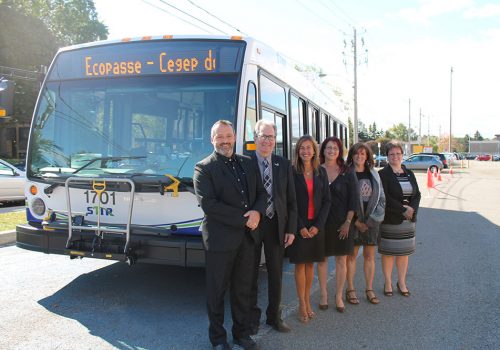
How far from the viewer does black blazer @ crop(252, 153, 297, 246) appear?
4.04m

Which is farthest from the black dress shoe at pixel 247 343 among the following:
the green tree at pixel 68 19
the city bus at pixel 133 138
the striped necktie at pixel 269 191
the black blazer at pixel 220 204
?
the green tree at pixel 68 19

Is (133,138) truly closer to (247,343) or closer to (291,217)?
(291,217)

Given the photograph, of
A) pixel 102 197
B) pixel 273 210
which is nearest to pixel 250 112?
pixel 273 210

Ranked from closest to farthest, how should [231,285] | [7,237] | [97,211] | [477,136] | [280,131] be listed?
[231,285]
[97,211]
[280,131]
[7,237]
[477,136]

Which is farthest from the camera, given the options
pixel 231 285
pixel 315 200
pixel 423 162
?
pixel 423 162

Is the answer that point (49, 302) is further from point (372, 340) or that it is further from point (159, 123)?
point (372, 340)

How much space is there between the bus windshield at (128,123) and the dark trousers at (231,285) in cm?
115

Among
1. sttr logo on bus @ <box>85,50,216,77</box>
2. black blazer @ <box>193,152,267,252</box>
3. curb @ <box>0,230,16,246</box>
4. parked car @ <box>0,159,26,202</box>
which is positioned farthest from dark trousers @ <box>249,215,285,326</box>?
parked car @ <box>0,159,26,202</box>

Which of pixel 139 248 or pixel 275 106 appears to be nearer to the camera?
pixel 139 248

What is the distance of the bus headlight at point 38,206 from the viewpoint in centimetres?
526

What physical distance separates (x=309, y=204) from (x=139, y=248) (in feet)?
5.93

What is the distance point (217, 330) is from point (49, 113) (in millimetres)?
3266

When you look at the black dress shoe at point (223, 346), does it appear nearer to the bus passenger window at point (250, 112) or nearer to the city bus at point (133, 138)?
the city bus at point (133, 138)

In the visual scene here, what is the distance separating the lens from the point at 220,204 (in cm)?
364
